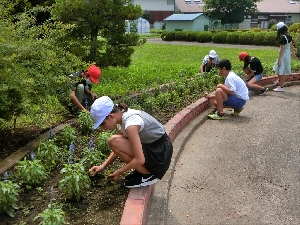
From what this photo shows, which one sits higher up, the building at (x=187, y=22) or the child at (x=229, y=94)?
the building at (x=187, y=22)

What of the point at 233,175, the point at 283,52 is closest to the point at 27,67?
the point at 233,175

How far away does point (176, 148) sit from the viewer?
5168mm

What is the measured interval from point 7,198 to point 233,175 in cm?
237

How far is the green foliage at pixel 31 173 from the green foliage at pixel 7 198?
1.29ft

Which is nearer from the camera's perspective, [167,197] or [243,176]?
[167,197]

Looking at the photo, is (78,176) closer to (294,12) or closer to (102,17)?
(102,17)

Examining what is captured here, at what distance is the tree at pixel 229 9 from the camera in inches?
1886

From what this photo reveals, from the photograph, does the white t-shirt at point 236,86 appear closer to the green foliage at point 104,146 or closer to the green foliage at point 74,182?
the green foliage at point 104,146

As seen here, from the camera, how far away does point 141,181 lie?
3689 millimetres

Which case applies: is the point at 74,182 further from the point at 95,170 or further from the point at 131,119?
the point at 131,119

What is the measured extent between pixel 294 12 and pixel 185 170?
191ft

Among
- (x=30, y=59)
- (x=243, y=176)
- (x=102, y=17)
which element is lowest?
(x=243, y=176)

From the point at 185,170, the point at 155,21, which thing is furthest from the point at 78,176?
the point at 155,21

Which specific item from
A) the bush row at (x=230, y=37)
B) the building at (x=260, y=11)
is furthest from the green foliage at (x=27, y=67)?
the building at (x=260, y=11)
